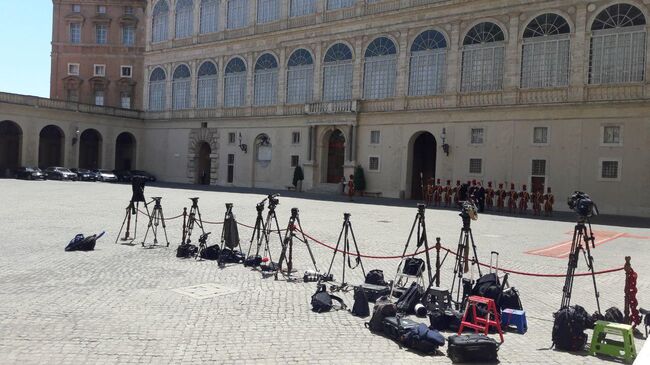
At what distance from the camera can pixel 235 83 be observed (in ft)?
169

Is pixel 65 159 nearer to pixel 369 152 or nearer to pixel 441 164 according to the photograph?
pixel 369 152

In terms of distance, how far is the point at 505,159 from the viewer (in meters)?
35.0

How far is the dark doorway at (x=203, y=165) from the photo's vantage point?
181 ft

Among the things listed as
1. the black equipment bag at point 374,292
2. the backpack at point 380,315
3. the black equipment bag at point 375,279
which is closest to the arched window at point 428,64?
the black equipment bag at point 375,279

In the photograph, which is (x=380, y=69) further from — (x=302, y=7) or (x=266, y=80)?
(x=266, y=80)

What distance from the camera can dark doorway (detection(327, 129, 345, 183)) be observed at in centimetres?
4506

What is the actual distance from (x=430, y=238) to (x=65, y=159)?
4553 centimetres

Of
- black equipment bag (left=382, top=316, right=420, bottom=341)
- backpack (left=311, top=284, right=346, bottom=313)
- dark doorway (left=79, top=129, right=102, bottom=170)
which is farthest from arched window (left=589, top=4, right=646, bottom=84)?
dark doorway (left=79, top=129, right=102, bottom=170)

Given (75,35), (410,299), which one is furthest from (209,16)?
(410,299)

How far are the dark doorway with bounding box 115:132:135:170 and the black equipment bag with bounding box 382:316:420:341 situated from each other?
56.1 metres

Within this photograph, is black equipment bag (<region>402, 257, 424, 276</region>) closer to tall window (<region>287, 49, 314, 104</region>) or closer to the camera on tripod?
the camera on tripod

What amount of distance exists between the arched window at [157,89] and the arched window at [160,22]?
3287 millimetres

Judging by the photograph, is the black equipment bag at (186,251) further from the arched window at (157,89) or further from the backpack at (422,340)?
the arched window at (157,89)

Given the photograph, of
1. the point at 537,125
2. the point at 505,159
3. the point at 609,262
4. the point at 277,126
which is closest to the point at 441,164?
the point at 505,159
